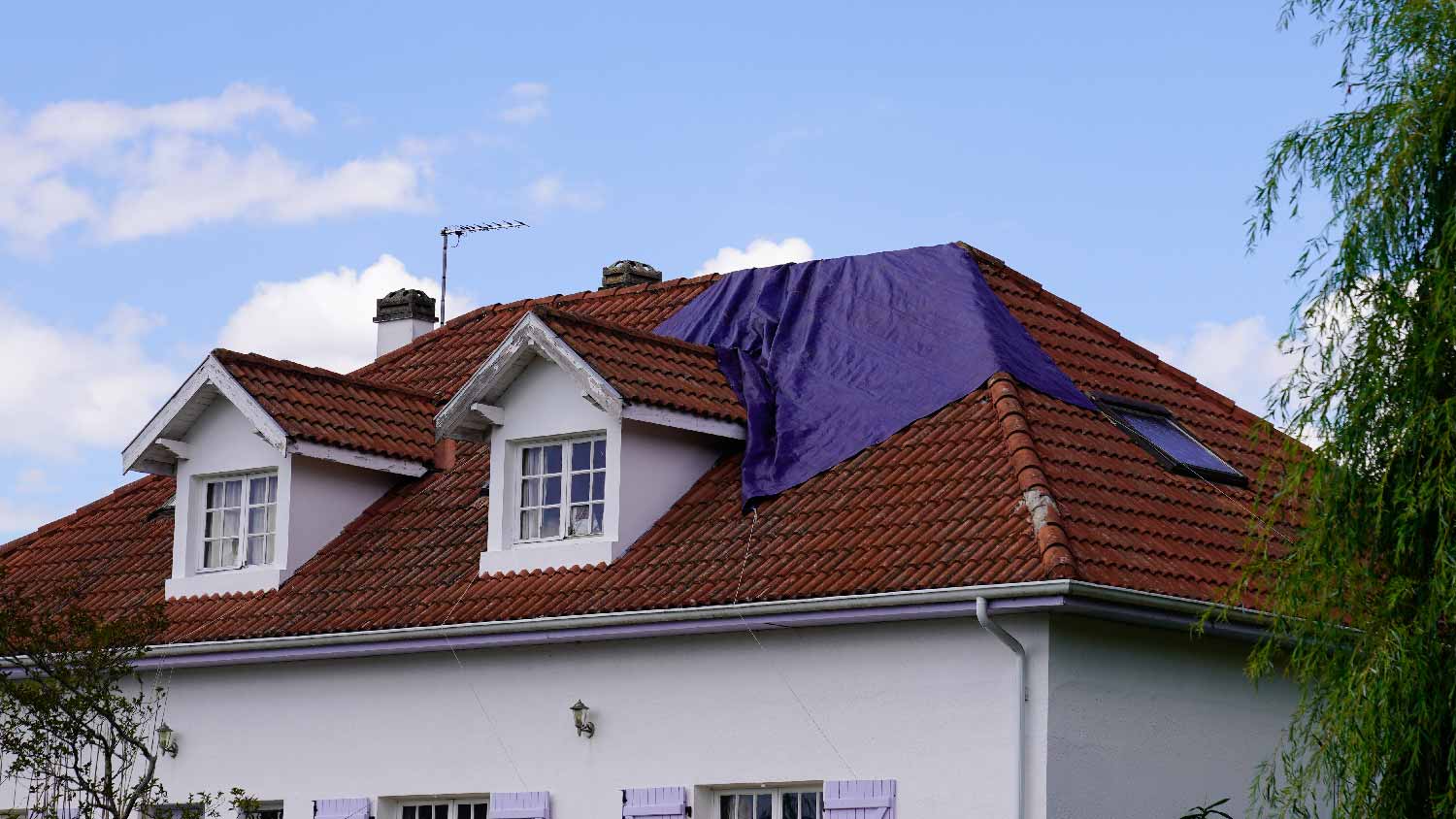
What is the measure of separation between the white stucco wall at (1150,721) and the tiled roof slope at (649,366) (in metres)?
4.53

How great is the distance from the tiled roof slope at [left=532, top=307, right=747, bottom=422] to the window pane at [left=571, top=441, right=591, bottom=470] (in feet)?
2.66

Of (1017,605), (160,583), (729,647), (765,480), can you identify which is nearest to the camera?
(1017,605)

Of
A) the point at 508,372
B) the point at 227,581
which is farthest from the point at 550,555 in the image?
the point at 227,581

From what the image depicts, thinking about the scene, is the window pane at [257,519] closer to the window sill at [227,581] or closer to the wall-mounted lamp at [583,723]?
the window sill at [227,581]

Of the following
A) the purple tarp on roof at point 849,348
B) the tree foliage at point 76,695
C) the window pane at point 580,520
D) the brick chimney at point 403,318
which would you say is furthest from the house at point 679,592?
the brick chimney at point 403,318

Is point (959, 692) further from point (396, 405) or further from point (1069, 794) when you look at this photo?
point (396, 405)

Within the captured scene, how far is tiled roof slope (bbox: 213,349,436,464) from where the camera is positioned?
829 inches

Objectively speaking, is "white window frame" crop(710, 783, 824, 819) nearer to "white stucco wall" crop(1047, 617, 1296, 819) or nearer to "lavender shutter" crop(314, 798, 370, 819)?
"white stucco wall" crop(1047, 617, 1296, 819)

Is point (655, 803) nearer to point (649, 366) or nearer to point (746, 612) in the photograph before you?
point (746, 612)

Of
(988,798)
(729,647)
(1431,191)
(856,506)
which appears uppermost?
(1431,191)

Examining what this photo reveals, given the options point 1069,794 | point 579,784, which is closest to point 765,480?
point 579,784

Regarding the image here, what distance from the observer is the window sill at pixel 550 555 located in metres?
18.9

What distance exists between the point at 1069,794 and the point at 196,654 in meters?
8.60

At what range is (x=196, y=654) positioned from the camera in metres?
20.3
